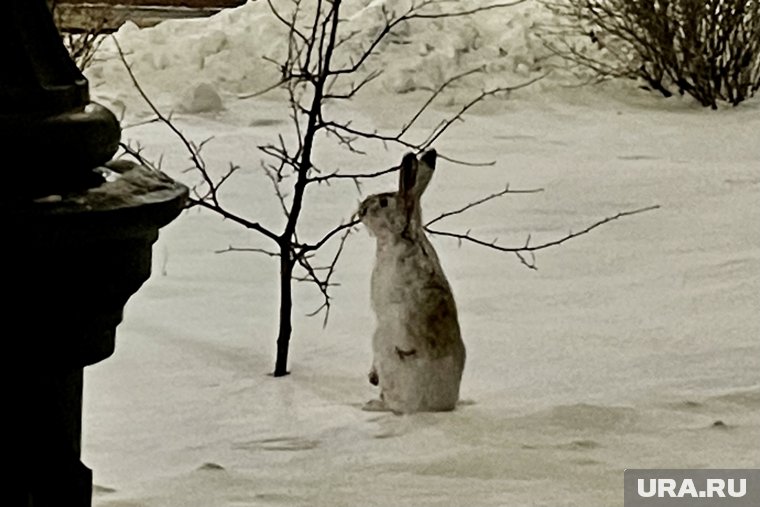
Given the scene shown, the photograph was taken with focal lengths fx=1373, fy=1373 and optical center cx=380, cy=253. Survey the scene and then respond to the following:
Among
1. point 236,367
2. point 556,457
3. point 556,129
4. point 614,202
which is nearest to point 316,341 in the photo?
point 236,367

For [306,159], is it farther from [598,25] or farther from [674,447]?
[598,25]


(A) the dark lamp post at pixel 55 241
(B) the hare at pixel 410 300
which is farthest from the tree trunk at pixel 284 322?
(A) the dark lamp post at pixel 55 241

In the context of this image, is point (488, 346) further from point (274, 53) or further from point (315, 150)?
point (274, 53)

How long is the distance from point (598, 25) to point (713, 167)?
2552 mm

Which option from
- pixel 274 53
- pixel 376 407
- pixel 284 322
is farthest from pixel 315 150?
pixel 376 407

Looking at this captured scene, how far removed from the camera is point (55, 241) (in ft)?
3.33

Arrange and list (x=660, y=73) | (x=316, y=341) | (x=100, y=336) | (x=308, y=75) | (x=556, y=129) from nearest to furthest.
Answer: (x=100, y=336)
(x=308, y=75)
(x=316, y=341)
(x=556, y=129)
(x=660, y=73)

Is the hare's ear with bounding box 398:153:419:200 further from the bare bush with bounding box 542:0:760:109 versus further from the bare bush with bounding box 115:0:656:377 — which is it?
the bare bush with bounding box 542:0:760:109

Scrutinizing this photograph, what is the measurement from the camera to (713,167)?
7438 mm

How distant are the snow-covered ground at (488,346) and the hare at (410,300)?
107 mm

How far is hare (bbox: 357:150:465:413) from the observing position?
10.9 ft

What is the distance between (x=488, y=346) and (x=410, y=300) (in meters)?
1.16

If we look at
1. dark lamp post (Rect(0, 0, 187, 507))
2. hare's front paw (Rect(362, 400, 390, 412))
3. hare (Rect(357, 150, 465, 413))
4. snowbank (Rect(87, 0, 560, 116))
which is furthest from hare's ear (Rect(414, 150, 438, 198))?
snowbank (Rect(87, 0, 560, 116))

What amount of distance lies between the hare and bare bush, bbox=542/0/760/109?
589 cm
